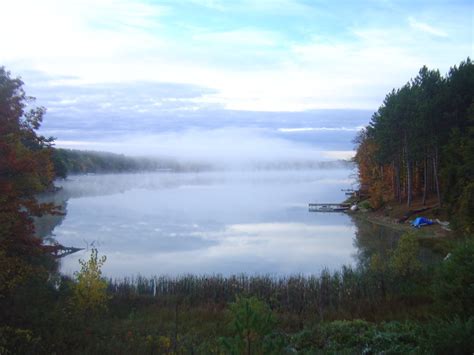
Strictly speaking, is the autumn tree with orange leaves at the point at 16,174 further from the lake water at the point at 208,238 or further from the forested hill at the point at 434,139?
the forested hill at the point at 434,139

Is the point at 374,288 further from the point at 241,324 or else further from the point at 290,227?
the point at 290,227

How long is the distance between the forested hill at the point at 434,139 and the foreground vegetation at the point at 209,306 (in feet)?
62.3

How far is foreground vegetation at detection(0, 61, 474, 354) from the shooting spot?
25.0 ft

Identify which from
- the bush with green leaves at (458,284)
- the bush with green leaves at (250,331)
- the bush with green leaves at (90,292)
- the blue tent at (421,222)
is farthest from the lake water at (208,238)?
the bush with green leaves at (250,331)

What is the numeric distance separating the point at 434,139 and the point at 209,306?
39.3 metres

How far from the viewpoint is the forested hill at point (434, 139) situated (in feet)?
133

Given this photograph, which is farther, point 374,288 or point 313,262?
point 313,262

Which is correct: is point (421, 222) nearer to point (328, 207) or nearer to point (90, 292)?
point (328, 207)

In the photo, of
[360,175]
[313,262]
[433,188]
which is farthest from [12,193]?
[360,175]

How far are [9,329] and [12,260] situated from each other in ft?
32.5

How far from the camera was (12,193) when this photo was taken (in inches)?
732

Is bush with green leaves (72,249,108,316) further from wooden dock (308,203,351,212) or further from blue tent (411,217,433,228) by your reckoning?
wooden dock (308,203,351,212)

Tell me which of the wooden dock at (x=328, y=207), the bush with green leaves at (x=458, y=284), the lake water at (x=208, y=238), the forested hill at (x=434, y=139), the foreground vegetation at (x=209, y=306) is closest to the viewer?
the foreground vegetation at (x=209, y=306)

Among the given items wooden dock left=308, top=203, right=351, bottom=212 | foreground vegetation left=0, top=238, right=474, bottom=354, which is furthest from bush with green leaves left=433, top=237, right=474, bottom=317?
wooden dock left=308, top=203, right=351, bottom=212
